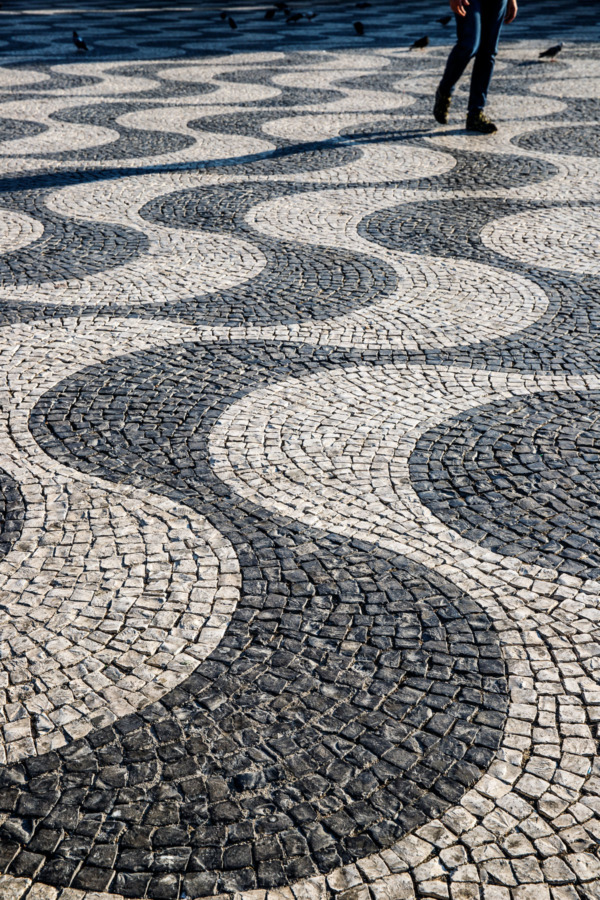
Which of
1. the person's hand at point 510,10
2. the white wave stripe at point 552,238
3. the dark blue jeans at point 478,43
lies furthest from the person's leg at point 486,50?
the white wave stripe at point 552,238

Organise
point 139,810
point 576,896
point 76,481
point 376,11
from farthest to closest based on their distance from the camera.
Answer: point 376,11 → point 76,481 → point 139,810 → point 576,896

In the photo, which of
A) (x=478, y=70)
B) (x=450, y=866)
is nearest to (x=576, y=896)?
(x=450, y=866)

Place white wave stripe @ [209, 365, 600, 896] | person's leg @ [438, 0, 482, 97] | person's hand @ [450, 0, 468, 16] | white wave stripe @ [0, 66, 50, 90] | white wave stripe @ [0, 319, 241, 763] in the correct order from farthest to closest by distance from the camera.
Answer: white wave stripe @ [0, 66, 50, 90] → person's leg @ [438, 0, 482, 97] → person's hand @ [450, 0, 468, 16] → white wave stripe @ [0, 319, 241, 763] → white wave stripe @ [209, 365, 600, 896]

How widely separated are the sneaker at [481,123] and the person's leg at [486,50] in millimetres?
27

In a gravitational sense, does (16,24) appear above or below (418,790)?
above

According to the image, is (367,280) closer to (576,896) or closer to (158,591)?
(158,591)

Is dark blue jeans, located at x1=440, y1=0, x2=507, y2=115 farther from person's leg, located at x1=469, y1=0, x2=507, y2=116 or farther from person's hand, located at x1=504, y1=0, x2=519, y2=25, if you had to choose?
person's hand, located at x1=504, y1=0, x2=519, y2=25

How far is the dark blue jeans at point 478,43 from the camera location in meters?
8.57

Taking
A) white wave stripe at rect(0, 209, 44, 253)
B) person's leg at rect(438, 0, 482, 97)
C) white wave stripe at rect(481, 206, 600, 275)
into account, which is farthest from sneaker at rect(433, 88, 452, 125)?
white wave stripe at rect(0, 209, 44, 253)

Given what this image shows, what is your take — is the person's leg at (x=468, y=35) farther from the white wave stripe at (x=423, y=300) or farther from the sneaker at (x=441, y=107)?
the white wave stripe at (x=423, y=300)

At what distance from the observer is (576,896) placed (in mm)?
2020

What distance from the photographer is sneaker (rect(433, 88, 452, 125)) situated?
917 centimetres

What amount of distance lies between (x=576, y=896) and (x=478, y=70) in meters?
8.35

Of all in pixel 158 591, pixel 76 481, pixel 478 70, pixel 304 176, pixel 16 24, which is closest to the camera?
pixel 158 591
